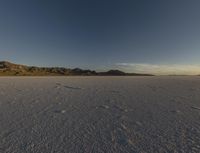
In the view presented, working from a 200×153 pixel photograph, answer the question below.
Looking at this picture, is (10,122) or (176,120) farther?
(176,120)

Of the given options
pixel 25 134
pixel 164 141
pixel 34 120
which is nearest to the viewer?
pixel 164 141

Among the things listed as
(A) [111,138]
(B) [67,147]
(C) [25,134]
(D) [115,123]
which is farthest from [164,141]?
(C) [25,134]

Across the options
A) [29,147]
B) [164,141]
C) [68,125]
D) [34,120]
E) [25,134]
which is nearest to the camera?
[29,147]

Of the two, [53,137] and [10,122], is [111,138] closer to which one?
[53,137]

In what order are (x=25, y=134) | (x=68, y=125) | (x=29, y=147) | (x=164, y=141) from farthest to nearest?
(x=68, y=125) < (x=25, y=134) < (x=164, y=141) < (x=29, y=147)

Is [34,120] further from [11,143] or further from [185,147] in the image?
[185,147]

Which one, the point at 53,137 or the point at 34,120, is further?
the point at 34,120

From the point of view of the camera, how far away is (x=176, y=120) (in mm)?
3406

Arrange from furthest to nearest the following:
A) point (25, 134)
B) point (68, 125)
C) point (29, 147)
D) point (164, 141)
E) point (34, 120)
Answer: point (34, 120) → point (68, 125) → point (25, 134) → point (164, 141) → point (29, 147)

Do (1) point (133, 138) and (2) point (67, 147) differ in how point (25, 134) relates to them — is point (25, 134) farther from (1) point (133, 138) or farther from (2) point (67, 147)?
(1) point (133, 138)

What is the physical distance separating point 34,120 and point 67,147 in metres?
1.44

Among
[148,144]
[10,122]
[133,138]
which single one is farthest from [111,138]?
[10,122]

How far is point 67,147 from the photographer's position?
2.21m

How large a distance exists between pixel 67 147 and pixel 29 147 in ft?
1.77
